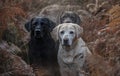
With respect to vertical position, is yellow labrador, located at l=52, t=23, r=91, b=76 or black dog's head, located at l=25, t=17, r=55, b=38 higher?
black dog's head, located at l=25, t=17, r=55, b=38

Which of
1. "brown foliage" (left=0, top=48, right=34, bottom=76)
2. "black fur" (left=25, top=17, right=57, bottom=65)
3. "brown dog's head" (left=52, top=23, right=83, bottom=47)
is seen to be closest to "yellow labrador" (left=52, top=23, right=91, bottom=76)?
"brown dog's head" (left=52, top=23, right=83, bottom=47)

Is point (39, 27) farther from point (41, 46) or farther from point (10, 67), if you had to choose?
point (10, 67)

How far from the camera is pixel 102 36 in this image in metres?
6.38

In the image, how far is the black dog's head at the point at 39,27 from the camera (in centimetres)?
719

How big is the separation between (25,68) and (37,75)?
0.78m

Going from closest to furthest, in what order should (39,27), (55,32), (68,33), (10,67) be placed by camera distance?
1. (10,67)
2. (68,33)
3. (55,32)
4. (39,27)

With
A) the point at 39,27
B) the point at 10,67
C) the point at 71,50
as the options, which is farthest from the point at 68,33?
the point at 10,67

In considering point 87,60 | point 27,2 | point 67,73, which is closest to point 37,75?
point 67,73

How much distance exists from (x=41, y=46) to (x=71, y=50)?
0.69 metres

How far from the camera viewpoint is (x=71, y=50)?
6902mm

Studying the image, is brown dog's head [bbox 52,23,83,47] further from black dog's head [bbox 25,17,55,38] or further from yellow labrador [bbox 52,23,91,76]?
black dog's head [bbox 25,17,55,38]

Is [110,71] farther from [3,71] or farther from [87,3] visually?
[87,3]

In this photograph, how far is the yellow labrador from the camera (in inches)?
267

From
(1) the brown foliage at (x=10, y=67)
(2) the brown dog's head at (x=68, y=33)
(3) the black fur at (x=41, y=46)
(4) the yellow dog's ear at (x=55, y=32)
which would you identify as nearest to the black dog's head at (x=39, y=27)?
(3) the black fur at (x=41, y=46)
